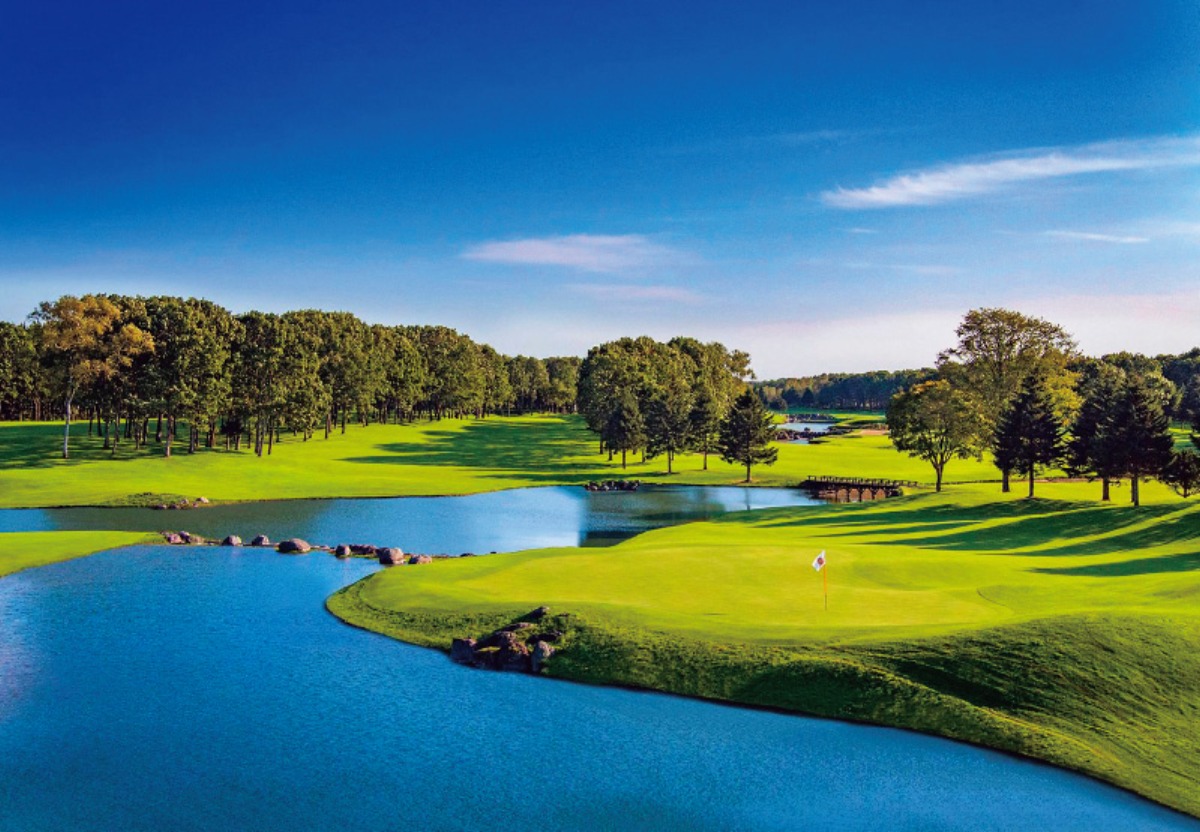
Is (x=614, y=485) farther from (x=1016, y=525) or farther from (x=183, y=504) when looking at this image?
(x=1016, y=525)

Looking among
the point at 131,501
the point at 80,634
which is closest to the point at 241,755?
the point at 80,634

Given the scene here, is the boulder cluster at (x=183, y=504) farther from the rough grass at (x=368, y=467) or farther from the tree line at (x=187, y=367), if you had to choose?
the tree line at (x=187, y=367)

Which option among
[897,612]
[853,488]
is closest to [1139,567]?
[897,612]

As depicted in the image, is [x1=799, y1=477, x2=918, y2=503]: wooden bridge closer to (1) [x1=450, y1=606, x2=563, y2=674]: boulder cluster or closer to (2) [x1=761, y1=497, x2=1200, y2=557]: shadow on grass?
(2) [x1=761, y1=497, x2=1200, y2=557]: shadow on grass

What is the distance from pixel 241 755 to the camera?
24.4m

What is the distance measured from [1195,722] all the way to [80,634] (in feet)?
131

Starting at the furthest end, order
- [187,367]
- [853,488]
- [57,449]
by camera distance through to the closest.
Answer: [57,449], [853,488], [187,367]

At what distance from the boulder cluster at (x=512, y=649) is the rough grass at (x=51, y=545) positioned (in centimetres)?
3060

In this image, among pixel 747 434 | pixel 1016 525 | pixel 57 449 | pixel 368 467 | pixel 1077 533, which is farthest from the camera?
pixel 368 467

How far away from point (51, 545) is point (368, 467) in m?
56.8

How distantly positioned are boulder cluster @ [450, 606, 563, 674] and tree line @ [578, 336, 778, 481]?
76.8 meters

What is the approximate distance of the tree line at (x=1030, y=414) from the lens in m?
68.2

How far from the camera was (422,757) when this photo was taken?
24391 mm

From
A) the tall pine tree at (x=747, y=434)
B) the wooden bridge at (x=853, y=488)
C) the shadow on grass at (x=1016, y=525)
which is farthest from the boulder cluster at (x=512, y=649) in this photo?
the tall pine tree at (x=747, y=434)
